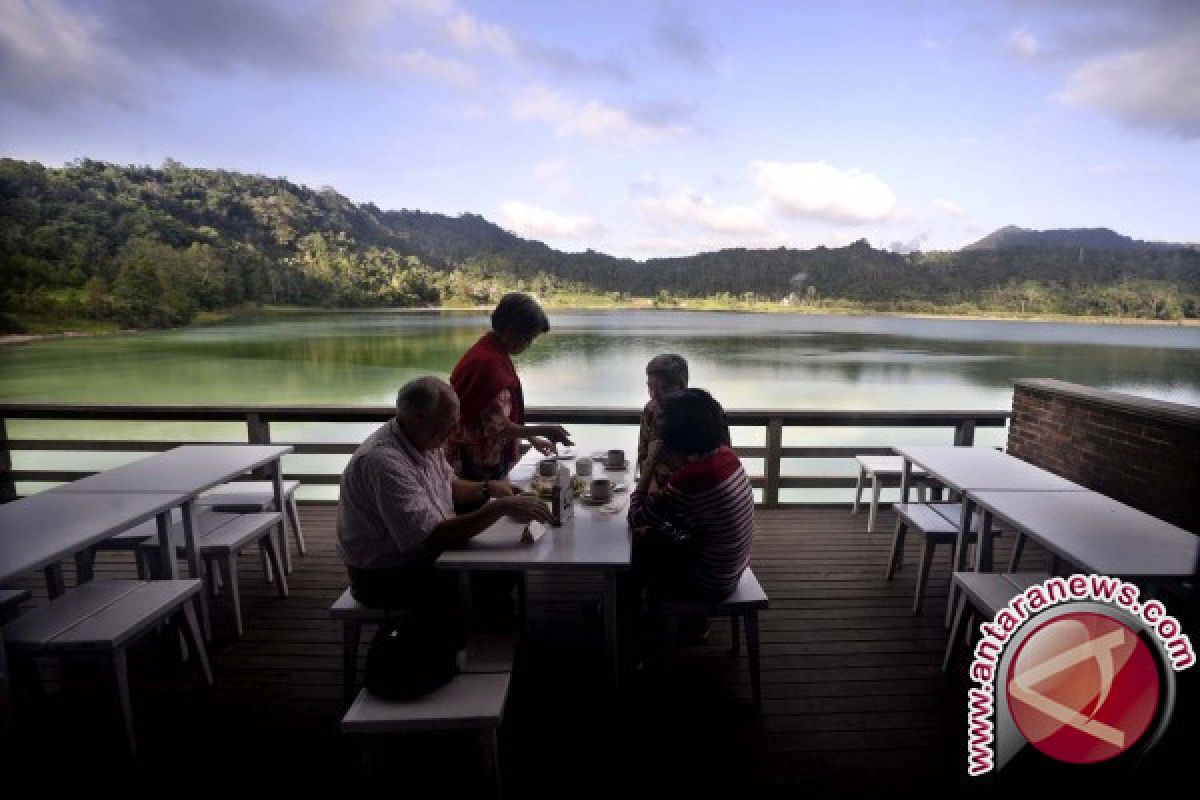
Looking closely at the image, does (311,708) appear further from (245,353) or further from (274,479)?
(245,353)

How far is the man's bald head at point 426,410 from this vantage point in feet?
5.66

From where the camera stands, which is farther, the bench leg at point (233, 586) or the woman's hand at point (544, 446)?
the woman's hand at point (544, 446)

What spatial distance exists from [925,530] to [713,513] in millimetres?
1592

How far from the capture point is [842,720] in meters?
1.99

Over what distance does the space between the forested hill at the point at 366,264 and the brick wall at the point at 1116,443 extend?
783 cm

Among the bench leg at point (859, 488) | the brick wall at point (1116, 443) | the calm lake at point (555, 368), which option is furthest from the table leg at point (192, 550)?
the calm lake at point (555, 368)

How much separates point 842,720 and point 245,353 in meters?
35.7

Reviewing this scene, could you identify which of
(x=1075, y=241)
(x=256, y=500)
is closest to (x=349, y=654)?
(x=256, y=500)

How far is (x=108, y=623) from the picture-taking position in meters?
1.85

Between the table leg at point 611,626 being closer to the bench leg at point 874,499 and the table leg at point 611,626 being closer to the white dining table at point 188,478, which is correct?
the white dining table at point 188,478

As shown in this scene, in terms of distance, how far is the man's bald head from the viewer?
1.72m

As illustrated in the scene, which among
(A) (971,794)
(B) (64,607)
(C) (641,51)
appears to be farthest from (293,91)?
(A) (971,794)

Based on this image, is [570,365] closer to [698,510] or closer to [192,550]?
[192,550]

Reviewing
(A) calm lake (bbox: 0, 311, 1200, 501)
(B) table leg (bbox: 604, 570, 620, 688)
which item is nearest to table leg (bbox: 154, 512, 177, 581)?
(B) table leg (bbox: 604, 570, 620, 688)
